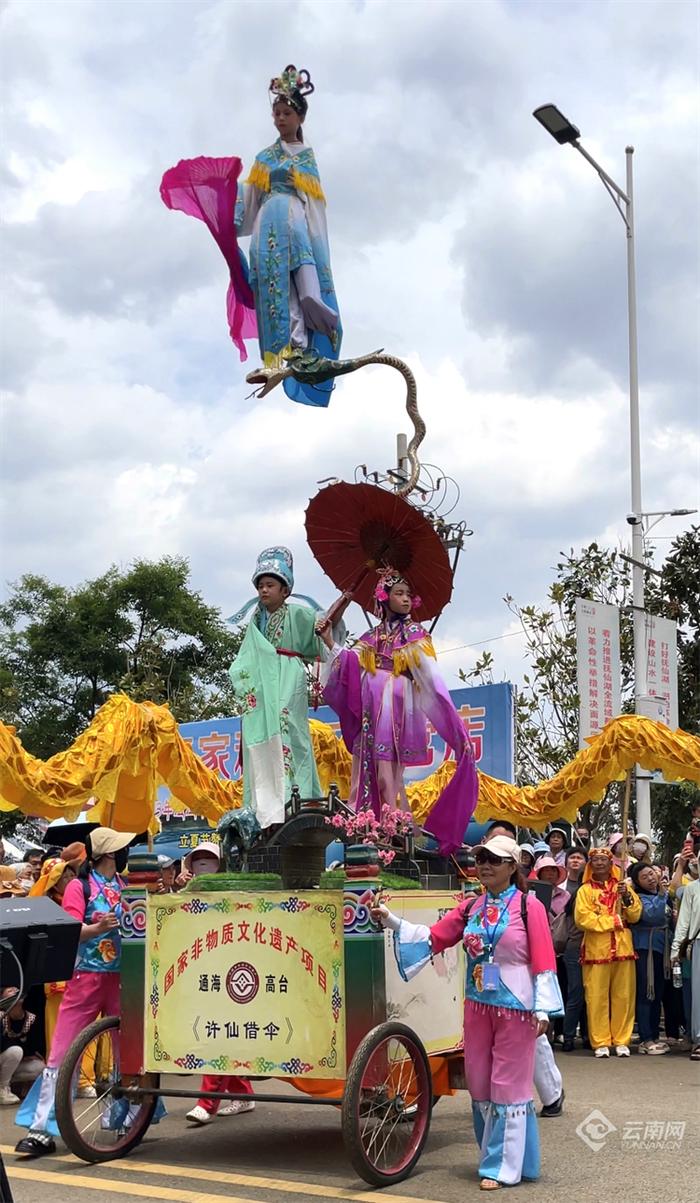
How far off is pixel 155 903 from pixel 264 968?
2.32ft

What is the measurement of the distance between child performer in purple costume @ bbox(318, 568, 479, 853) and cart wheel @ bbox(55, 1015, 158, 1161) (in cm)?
191

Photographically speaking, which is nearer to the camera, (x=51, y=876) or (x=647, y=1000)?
(x=51, y=876)

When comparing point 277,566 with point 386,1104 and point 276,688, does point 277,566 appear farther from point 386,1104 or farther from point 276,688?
point 386,1104

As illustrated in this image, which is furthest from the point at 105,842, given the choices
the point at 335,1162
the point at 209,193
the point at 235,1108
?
the point at 209,193

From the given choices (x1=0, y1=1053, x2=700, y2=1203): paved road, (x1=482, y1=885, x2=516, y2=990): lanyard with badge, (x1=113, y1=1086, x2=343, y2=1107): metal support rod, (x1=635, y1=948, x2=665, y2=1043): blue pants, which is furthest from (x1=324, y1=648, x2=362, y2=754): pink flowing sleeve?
(x1=635, y1=948, x2=665, y2=1043): blue pants

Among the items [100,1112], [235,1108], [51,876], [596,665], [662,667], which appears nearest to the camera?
[100,1112]

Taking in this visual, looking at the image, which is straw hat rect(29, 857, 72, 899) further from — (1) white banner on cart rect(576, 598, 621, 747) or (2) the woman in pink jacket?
(1) white banner on cart rect(576, 598, 621, 747)

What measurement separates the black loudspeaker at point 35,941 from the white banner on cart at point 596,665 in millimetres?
8888

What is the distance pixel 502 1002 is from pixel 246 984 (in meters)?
1.22

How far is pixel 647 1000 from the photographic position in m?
10.6

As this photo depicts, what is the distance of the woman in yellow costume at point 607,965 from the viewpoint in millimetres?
10414

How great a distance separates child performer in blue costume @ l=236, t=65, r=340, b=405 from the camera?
7.93 m

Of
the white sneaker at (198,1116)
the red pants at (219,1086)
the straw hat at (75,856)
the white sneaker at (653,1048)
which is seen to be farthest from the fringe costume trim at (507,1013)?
the white sneaker at (653,1048)

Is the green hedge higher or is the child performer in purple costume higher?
the child performer in purple costume
